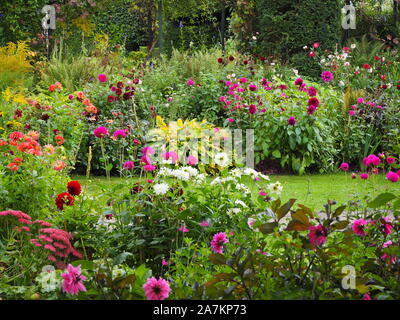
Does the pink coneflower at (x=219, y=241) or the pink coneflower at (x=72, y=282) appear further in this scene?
the pink coneflower at (x=219, y=241)

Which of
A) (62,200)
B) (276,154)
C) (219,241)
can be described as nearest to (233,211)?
(219,241)

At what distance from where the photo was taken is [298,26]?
9961mm

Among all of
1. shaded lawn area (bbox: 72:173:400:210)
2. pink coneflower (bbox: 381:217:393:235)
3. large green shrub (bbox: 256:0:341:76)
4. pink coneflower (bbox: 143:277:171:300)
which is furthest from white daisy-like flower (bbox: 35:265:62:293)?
large green shrub (bbox: 256:0:341:76)

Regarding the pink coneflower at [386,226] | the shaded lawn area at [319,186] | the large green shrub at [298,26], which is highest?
the large green shrub at [298,26]

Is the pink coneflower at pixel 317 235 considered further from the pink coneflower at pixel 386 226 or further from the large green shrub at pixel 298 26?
the large green shrub at pixel 298 26

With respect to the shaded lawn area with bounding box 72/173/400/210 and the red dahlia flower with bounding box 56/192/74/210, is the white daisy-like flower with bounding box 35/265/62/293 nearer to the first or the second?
the red dahlia flower with bounding box 56/192/74/210

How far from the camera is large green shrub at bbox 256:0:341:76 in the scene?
32.1 feet

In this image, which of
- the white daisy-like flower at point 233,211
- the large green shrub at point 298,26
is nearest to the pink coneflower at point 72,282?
the white daisy-like flower at point 233,211

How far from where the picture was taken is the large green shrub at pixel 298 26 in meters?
9.79

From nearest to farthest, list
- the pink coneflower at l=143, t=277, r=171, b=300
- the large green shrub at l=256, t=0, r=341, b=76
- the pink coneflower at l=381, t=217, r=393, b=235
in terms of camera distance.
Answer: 1. the pink coneflower at l=143, t=277, r=171, b=300
2. the pink coneflower at l=381, t=217, r=393, b=235
3. the large green shrub at l=256, t=0, r=341, b=76

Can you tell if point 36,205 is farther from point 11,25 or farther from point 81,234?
point 11,25

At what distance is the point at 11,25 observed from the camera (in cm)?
1082

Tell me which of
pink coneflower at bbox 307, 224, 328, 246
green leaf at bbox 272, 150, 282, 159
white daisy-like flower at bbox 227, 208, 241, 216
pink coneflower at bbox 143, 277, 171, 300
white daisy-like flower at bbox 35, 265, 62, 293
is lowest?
green leaf at bbox 272, 150, 282, 159
